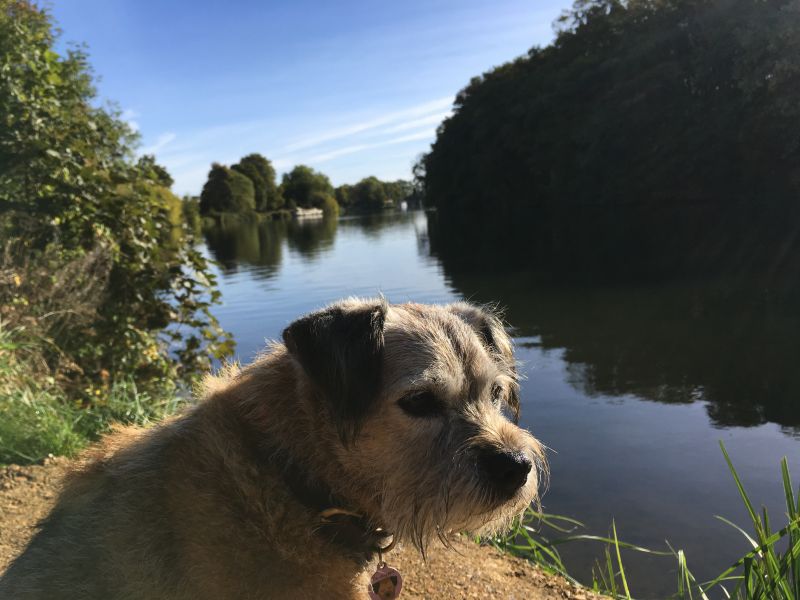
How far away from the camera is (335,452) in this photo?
2553mm

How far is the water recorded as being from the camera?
5.99 metres

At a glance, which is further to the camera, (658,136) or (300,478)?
(658,136)

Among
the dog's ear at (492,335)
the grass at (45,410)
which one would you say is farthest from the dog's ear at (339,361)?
the grass at (45,410)

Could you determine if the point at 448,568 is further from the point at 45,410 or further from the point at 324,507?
the point at 45,410

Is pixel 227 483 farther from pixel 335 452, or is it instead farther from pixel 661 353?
pixel 661 353

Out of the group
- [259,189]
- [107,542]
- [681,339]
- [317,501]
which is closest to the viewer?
[107,542]

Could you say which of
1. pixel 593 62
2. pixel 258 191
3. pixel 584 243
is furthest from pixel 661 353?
pixel 258 191

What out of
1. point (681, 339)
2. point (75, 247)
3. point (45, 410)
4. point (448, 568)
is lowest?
point (681, 339)

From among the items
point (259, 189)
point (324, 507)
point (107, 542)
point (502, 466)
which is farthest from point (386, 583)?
point (259, 189)

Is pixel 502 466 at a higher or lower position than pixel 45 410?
higher

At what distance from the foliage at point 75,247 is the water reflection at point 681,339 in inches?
276

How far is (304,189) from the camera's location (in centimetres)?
16538

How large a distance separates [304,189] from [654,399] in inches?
6405

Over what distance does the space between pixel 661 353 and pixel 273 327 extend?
402 inches
